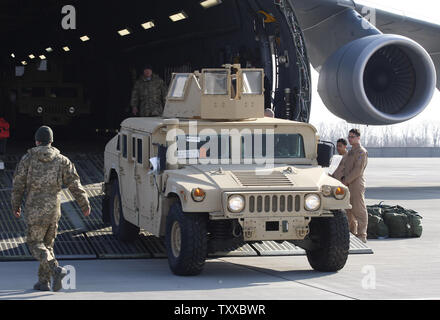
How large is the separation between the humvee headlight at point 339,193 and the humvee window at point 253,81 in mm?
2027

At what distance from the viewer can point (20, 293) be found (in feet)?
30.5

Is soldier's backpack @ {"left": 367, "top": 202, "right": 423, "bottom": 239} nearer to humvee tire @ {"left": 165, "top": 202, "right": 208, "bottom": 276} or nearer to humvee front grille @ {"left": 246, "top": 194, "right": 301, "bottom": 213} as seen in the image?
humvee front grille @ {"left": 246, "top": 194, "right": 301, "bottom": 213}

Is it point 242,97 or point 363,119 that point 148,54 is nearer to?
point 363,119

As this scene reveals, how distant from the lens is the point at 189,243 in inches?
401

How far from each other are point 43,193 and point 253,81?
11.7 ft

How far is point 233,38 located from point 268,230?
9.41 m

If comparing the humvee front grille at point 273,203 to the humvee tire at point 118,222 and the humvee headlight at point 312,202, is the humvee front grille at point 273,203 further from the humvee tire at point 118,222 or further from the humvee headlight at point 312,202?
the humvee tire at point 118,222

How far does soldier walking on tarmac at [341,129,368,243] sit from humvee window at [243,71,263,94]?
1.92 metres

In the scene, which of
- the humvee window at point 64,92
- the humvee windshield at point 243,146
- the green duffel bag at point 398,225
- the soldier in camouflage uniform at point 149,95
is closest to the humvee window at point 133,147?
the humvee windshield at point 243,146

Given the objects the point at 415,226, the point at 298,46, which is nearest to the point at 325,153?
the point at 415,226

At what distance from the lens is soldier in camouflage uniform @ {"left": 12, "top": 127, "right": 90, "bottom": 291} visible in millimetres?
9562

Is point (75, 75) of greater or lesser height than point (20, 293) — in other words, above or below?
above

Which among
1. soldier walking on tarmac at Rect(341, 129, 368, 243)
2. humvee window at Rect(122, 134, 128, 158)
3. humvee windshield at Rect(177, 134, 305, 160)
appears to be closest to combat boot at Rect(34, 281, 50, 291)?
humvee windshield at Rect(177, 134, 305, 160)

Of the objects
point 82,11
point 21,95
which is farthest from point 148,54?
point 21,95
